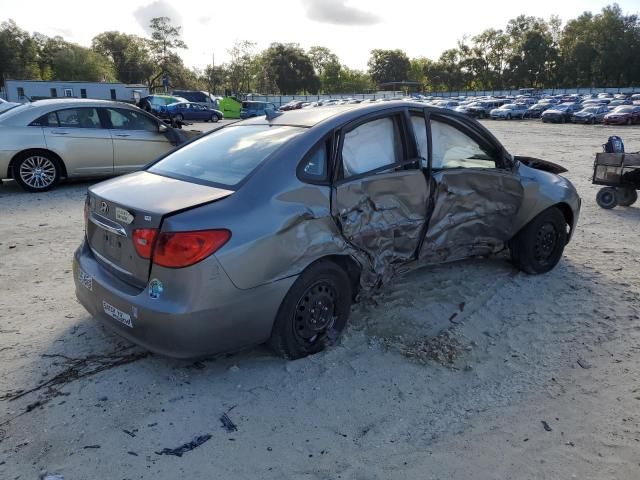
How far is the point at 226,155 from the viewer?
12.1ft

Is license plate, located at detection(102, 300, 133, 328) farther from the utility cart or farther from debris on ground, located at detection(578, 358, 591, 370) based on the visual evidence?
the utility cart

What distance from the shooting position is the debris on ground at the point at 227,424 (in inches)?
111

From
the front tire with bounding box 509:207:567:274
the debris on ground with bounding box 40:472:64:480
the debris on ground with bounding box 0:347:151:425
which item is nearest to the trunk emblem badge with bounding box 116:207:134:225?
the debris on ground with bounding box 0:347:151:425

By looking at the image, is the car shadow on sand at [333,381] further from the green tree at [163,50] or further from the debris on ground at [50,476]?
the green tree at [163,50]

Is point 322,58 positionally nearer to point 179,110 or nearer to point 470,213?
point 179,110

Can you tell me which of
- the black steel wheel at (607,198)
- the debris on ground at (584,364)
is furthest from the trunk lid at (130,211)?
the black steel wheel at (607,198)

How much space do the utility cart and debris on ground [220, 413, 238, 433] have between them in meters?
7.90

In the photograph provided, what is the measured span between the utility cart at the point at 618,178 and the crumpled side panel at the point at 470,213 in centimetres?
469

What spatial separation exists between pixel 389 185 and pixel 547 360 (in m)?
1.66

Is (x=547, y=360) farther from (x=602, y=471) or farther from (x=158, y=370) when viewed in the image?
(x=158, y=370)

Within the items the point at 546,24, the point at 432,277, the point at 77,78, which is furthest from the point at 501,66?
the point at 432,277

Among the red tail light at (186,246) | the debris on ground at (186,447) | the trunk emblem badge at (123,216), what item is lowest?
the debris on ground at (186,447)

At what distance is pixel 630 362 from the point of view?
12.0 ft

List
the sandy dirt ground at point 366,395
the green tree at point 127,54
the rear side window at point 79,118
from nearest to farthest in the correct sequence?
1. the sandy dirt ground at point 366,395
2. the rear side window at point 79,118
3. the green tree at point 127,54
